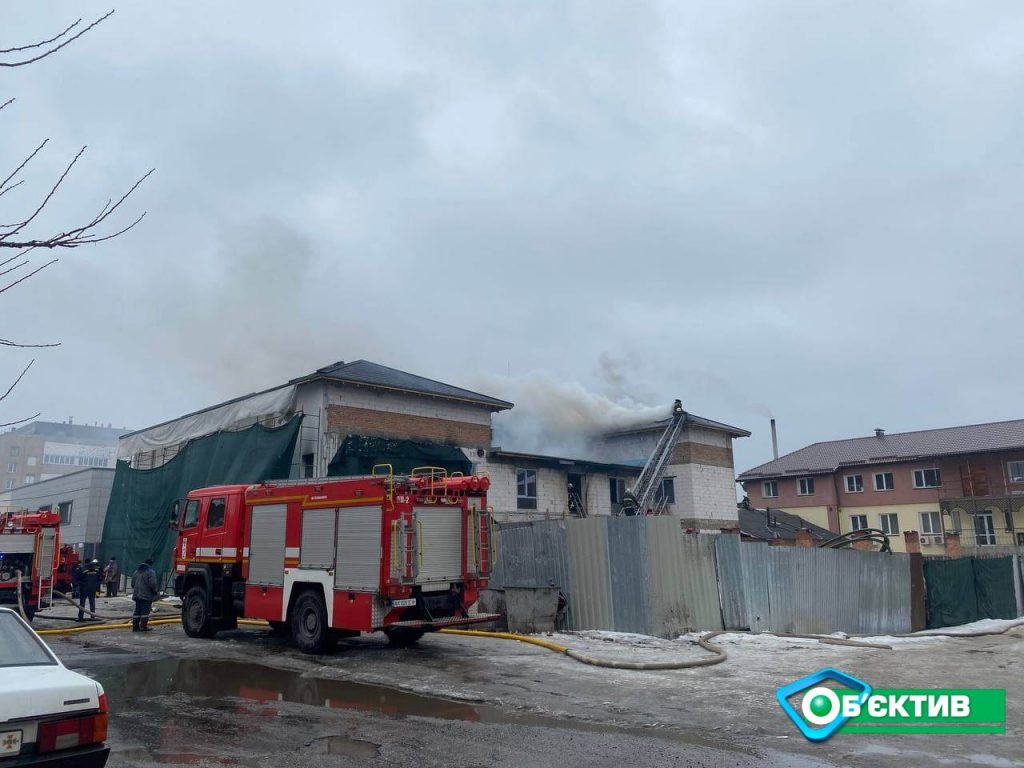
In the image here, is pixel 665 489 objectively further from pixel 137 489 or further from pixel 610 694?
pixel 610 694

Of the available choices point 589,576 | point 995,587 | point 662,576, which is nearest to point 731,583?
point 662,576

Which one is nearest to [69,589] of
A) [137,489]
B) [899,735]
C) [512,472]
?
[137,489]

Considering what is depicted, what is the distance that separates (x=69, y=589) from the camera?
894 inches

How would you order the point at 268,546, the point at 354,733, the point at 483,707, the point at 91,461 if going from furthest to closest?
1. the point at 91,461
2. the point at 268,546
3. the point at 483,707
4. the point at 354,733

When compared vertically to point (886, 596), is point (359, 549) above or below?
above

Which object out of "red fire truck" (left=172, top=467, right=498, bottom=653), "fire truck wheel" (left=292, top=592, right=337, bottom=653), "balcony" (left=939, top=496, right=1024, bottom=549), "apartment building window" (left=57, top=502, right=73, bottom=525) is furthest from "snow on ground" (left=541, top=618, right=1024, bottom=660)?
"apartment building window" (left=57, top=502, right=73, bottom=525)

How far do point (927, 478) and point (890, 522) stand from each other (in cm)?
332

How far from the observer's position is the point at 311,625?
12.5m

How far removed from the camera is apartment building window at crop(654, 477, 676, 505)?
33.8 meters

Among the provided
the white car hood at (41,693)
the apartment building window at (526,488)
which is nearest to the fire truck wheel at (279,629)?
the white car hood at (41,693)

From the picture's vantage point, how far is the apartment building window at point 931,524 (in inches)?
1687

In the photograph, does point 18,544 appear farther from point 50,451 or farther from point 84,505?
point 50,451

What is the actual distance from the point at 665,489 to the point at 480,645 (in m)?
22.3

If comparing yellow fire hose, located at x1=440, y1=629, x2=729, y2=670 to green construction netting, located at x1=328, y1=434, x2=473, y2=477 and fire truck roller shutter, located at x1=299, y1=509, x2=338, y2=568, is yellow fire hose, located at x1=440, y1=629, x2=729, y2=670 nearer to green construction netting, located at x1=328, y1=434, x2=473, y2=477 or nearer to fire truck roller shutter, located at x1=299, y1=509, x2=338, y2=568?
fire truck roller shutter, located at x1=299, y1=509, x2=338, y2=568
